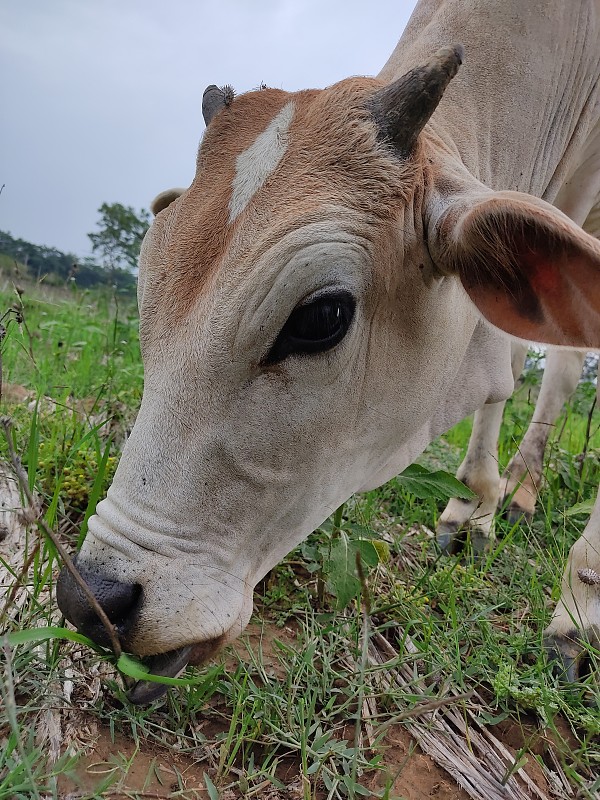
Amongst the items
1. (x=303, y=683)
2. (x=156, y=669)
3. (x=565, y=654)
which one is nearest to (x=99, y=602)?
(x=156, y=669)

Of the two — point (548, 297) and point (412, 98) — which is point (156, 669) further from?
point (412, 98)

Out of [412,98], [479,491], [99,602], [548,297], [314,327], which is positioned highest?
[412,98]

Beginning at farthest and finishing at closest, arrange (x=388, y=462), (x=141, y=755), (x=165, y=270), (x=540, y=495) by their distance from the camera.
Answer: (x=540, y=495)
(x=388, y=462)
(x=165, y=270)
(x=141, y=755)

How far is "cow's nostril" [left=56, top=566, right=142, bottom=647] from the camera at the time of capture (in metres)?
1.45

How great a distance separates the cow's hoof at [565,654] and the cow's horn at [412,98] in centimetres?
163

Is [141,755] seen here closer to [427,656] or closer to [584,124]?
[427,656]

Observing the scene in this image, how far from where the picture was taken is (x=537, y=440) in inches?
→ 157

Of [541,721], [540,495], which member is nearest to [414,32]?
[540,495]

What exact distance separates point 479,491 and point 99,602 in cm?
248

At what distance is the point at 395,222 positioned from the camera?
180cm

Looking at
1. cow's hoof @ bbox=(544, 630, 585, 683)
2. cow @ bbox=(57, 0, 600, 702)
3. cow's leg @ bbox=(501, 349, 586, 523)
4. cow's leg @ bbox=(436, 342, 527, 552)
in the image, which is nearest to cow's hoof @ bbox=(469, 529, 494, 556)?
cow's leg @ bbox=(436, 342, 527, 552)

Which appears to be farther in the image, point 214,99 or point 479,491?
point 479,491

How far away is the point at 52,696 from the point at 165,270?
1070mm

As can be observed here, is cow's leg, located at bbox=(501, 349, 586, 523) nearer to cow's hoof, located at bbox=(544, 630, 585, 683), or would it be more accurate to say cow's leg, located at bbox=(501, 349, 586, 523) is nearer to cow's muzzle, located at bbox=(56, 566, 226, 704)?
cow's hoof, located at bbox=(544, 630, 585, 683)
